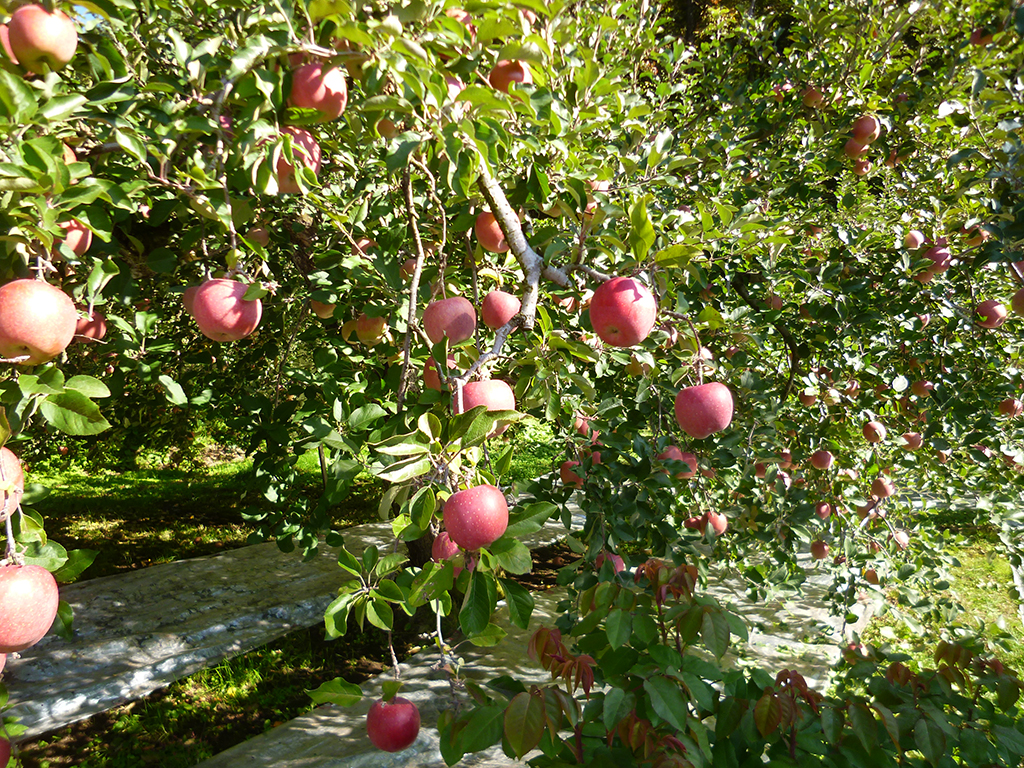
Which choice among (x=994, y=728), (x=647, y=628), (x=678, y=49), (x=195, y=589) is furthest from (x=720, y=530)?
(x=195, y=589)

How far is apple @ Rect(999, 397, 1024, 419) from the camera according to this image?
2773 mm

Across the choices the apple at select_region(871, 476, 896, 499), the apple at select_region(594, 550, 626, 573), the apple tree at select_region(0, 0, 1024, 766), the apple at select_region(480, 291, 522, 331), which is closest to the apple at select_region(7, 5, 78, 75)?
the apple tree at select_region(0, 0, 1024, 766)

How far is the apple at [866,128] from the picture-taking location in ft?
8.66

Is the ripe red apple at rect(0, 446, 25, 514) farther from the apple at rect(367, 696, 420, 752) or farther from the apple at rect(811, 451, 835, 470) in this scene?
the apple at rect(811, 451, 835, 470)

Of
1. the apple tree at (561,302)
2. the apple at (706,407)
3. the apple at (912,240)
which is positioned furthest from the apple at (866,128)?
the apple at (706,407)

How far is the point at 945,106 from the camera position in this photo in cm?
214

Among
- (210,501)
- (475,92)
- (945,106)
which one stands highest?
(945,106)

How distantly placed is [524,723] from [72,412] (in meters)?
0.94

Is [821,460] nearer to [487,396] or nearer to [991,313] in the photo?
[991,313]

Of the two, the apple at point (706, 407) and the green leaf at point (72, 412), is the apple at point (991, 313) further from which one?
Answer: the green leaf at point (72, 412)

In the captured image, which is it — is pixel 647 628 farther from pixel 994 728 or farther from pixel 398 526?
pixel 994 728

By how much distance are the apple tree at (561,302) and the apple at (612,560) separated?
0.02 m

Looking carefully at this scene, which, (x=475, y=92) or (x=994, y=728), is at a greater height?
(x=475, y=92)

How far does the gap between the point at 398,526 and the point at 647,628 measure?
523 mm
